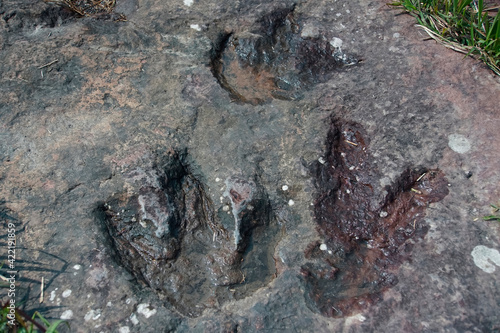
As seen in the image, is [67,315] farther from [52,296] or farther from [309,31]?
[309,31]

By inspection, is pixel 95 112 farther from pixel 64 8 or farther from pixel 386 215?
pixel 386 215

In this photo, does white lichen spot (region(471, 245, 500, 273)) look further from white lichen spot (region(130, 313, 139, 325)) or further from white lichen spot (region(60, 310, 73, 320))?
white lichen spot (region(60, 310, 73, 320))

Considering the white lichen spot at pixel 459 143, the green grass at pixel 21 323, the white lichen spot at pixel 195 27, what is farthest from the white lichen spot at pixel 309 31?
the green grass at pixel 21 323

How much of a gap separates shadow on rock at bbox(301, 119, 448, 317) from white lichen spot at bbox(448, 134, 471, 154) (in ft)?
0.56

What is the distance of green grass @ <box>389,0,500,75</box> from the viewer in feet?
8.37

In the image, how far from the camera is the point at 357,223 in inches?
83.9

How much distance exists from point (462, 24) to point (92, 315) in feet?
8.71

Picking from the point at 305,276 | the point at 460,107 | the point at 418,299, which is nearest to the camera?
the point at 418,299

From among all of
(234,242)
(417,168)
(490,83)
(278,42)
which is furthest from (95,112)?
(490,83)

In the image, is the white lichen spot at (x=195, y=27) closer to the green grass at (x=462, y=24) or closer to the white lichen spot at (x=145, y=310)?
the green grass at (x=462, y=24)

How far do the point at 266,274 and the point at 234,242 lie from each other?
21 centimetres

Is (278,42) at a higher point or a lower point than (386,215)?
higher

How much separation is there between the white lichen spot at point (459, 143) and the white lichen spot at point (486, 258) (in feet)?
1.77

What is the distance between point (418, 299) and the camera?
1.78 metres
